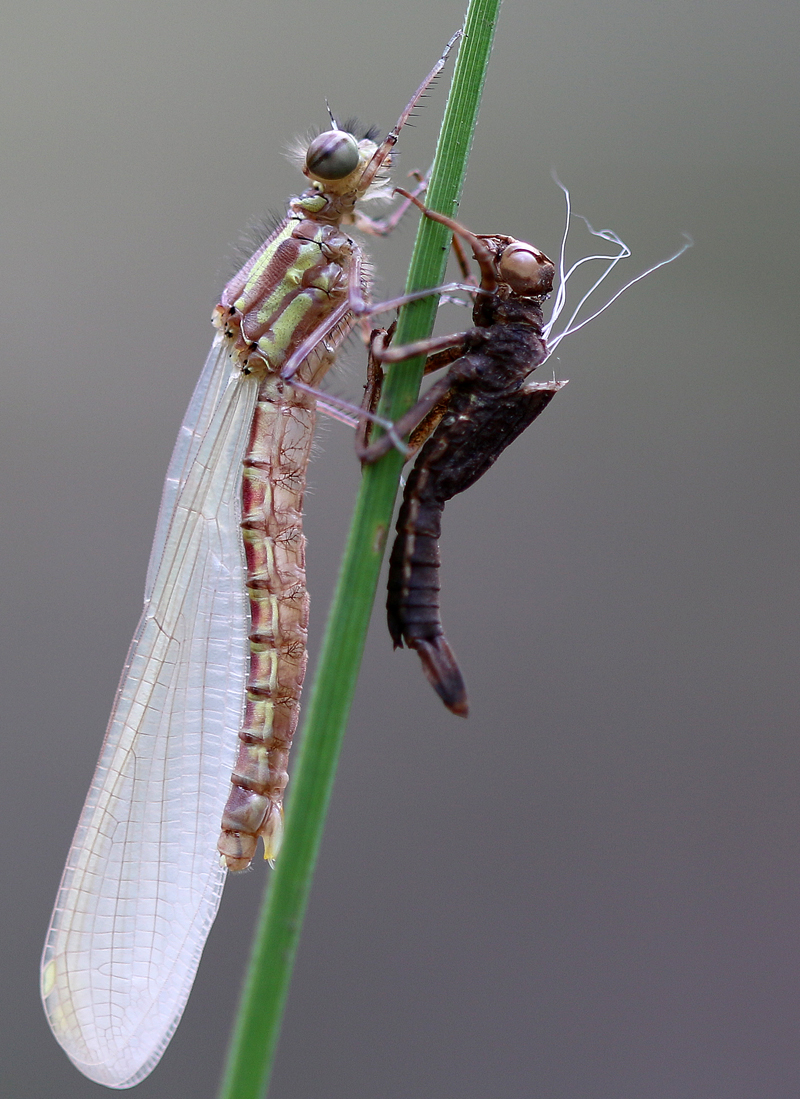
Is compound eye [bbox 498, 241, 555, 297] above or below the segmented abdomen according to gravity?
above

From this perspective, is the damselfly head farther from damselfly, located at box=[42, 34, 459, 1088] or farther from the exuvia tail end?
the exuvia tail end

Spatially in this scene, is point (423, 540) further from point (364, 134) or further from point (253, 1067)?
point (364, 134)

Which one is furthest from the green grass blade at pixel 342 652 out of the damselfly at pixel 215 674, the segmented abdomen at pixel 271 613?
the segmented abdomen at pixel 271 613

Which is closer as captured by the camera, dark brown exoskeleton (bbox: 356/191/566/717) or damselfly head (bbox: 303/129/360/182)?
dark brown exoskeleton (bbox: 356/191/566/717)

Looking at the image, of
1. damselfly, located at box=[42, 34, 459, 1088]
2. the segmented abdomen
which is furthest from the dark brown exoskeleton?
the segmented abdomen

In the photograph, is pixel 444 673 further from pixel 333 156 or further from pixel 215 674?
pixel 333 156

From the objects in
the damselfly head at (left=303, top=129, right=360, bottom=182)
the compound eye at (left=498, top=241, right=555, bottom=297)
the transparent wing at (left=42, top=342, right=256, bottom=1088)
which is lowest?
the transparent wing at (left=42, top=342, right=256, bottom=1088)

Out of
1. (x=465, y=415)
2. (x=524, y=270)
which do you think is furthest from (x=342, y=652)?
(x=524, y=270)

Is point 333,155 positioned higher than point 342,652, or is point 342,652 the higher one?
point 333,155
